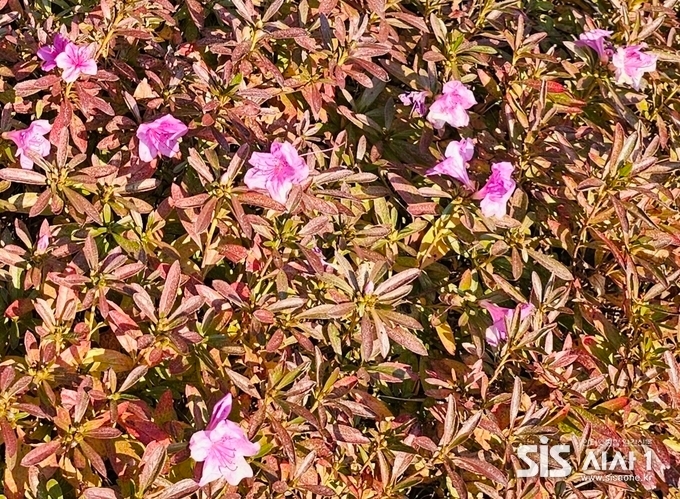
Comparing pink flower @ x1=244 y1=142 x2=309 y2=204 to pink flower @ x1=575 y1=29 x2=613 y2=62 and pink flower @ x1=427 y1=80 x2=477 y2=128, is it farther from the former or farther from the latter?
pink flower @ x1=575 y1=29 x2=613 y2=62

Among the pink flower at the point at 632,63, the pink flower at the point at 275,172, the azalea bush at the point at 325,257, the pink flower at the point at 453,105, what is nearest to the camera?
the azalea bush at the point at 325,257

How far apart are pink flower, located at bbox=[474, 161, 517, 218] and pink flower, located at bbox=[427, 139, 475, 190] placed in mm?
72

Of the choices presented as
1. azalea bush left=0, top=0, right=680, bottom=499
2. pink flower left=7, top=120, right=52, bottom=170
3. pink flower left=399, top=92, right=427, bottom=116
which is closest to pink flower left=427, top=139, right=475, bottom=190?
azalea bush left=0, top=0, right=680, bottom=499

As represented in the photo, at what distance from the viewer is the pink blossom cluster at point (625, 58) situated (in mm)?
2234

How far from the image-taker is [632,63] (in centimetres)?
224

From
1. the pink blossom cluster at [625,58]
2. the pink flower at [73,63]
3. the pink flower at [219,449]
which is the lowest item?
the pink flower at [219,449]

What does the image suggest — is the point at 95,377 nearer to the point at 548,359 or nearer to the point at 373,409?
the point at 373,409

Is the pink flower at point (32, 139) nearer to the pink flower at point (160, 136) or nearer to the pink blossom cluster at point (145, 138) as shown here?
the pink blossom cluster at point (145, 138)

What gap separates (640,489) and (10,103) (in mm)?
1929

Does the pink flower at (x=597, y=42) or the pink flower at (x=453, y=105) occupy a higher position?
the pink flower at (x=597, y=42)

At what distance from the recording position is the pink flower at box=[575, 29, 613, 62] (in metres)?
2.34

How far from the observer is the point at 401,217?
2232 mm

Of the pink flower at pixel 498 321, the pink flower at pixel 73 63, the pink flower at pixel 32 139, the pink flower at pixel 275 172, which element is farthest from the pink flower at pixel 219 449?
the pink flower at pixel 73 63

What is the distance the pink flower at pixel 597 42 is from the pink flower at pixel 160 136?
128 centimetres
